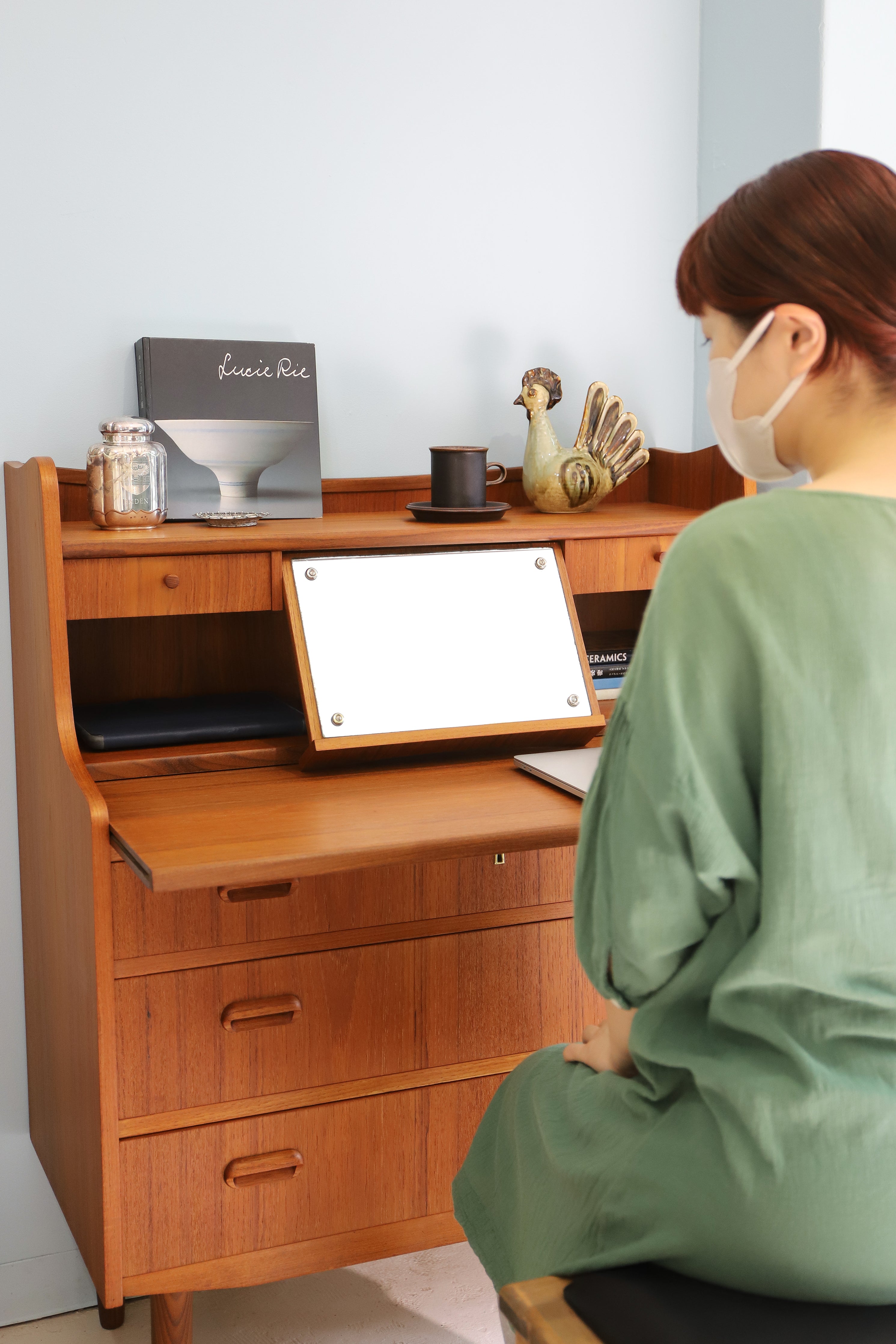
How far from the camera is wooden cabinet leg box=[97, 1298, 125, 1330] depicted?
1762 mm

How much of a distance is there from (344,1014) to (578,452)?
3.05 feet

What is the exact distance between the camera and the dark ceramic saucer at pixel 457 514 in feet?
5.59

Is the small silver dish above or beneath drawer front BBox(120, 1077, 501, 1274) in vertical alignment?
above

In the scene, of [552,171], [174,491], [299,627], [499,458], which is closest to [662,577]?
[299,627]

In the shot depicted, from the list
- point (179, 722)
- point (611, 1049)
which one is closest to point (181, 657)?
point (179, 722)

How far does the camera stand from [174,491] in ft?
5.55

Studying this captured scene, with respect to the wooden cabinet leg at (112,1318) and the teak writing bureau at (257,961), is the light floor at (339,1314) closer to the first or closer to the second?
the wooden cabinet leg at (112,1318)

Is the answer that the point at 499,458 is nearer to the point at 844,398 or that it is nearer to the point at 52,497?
the point at 52,497

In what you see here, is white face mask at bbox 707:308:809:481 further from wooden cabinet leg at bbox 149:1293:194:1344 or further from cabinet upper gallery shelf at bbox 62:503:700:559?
wooden cabinet leg at bbox 149:1293:194:1344

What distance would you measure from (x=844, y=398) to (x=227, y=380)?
1.04 m

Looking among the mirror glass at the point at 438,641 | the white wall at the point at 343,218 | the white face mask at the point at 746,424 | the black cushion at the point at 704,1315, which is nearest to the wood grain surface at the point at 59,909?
the white wall at the point at 343,218

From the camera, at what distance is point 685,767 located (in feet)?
2.71

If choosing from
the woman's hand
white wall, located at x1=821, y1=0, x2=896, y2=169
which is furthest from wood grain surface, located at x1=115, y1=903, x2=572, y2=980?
white wall, located at x1=821, y1=0, x2=896, y2=169

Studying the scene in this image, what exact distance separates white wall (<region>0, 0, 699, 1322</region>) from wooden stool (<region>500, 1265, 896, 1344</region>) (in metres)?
1.11
